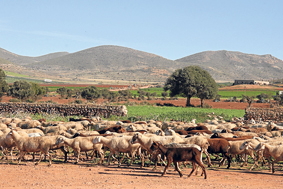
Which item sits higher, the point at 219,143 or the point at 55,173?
the point at 219,143

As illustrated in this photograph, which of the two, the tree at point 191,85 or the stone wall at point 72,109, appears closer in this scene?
the stone wall at point 72,109

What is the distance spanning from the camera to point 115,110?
3378cm

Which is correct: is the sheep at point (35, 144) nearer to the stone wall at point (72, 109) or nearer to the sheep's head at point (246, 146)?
the sheep's head at point (246, 146)

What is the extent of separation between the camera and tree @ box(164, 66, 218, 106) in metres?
56.1

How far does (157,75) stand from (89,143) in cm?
16880

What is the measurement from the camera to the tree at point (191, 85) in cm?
5612

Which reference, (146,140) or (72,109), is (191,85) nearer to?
(72,109)

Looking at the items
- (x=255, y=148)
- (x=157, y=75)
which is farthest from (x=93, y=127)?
(x=157, y=75)

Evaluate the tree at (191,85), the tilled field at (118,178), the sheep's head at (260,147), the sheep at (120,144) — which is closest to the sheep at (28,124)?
the tilled field at (118,178)

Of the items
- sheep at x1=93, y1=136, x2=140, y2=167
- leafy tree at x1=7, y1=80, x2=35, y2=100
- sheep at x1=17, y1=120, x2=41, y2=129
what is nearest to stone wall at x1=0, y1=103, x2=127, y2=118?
sheep at x1=17, y1=120, x2=41, y2=129

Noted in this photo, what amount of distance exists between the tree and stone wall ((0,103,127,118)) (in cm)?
2422

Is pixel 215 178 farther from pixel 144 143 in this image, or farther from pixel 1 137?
pixel 1 137

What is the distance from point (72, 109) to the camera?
34.2 meters

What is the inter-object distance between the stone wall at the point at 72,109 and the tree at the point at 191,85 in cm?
2422
